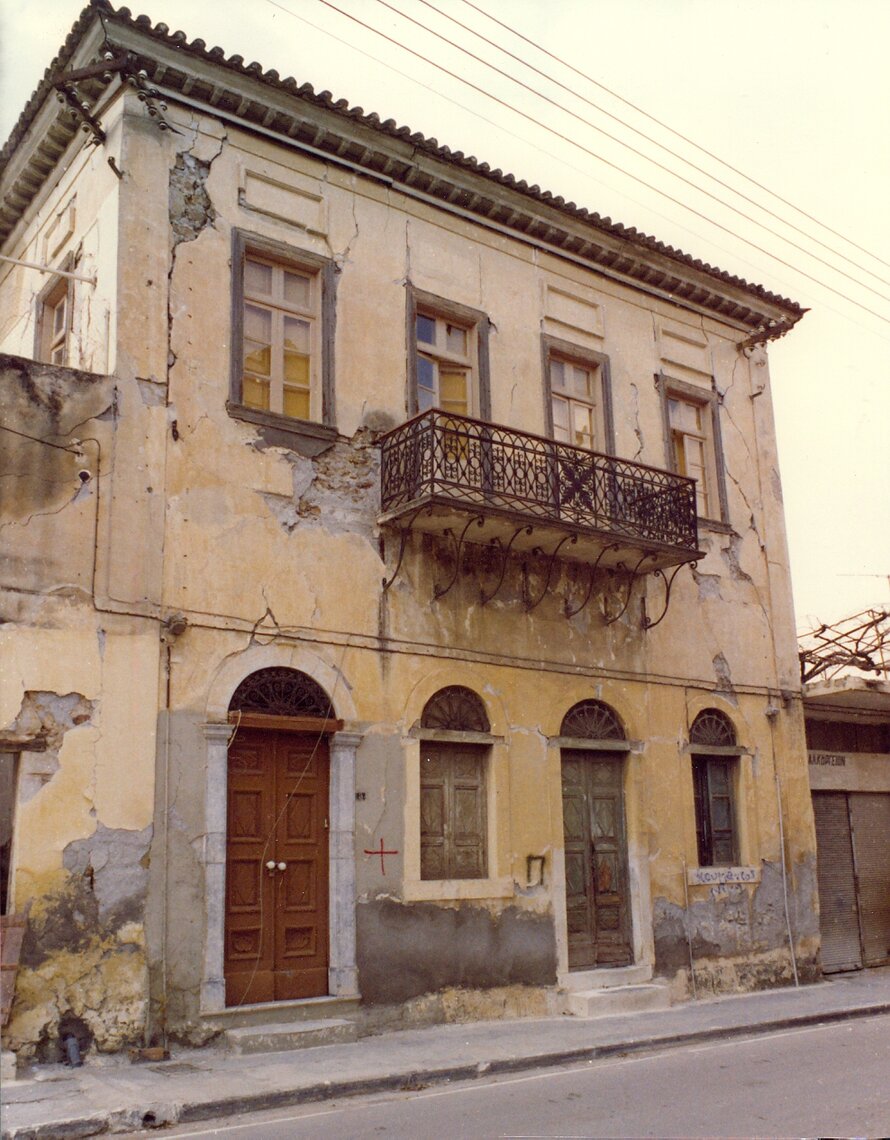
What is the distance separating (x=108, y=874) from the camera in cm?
927

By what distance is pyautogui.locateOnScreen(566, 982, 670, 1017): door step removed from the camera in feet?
38.8

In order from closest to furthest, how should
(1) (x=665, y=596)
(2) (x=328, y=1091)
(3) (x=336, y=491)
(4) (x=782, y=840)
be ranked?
(2) (x=328, y=1091)
(3) (x=336, y=491)
(1) (x=665, y=596)
(4) (x=782, y=840)

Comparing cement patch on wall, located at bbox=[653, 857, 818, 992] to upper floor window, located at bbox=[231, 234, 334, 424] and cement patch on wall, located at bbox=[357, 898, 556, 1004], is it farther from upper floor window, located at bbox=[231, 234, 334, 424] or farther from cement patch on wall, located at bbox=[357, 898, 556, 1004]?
upper floor window, located at bbox=[231, 234, 334, 424]

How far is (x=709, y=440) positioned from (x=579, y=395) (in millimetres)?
2397

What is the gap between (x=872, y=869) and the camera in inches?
642

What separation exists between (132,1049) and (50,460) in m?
4.84

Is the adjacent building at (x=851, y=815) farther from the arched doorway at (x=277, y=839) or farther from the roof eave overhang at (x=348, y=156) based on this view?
the arched doorway at (x=277, y=839)

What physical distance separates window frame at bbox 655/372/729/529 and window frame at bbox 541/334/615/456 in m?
0.99

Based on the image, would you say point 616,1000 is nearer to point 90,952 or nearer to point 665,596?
point 665,596

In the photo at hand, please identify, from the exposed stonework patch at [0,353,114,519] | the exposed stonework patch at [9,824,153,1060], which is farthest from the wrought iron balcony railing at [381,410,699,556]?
the exposed stonework patch at [9,824,153,1060]

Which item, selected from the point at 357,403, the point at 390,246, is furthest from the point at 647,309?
the point at 357,403

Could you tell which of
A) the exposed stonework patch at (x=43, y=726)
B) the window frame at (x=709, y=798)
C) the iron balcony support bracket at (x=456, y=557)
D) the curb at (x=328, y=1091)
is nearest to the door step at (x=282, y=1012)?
the curb at (x=328, y=1091)

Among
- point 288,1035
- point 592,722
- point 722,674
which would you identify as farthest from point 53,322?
point 722,674

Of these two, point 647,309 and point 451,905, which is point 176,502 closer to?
point 451,905
